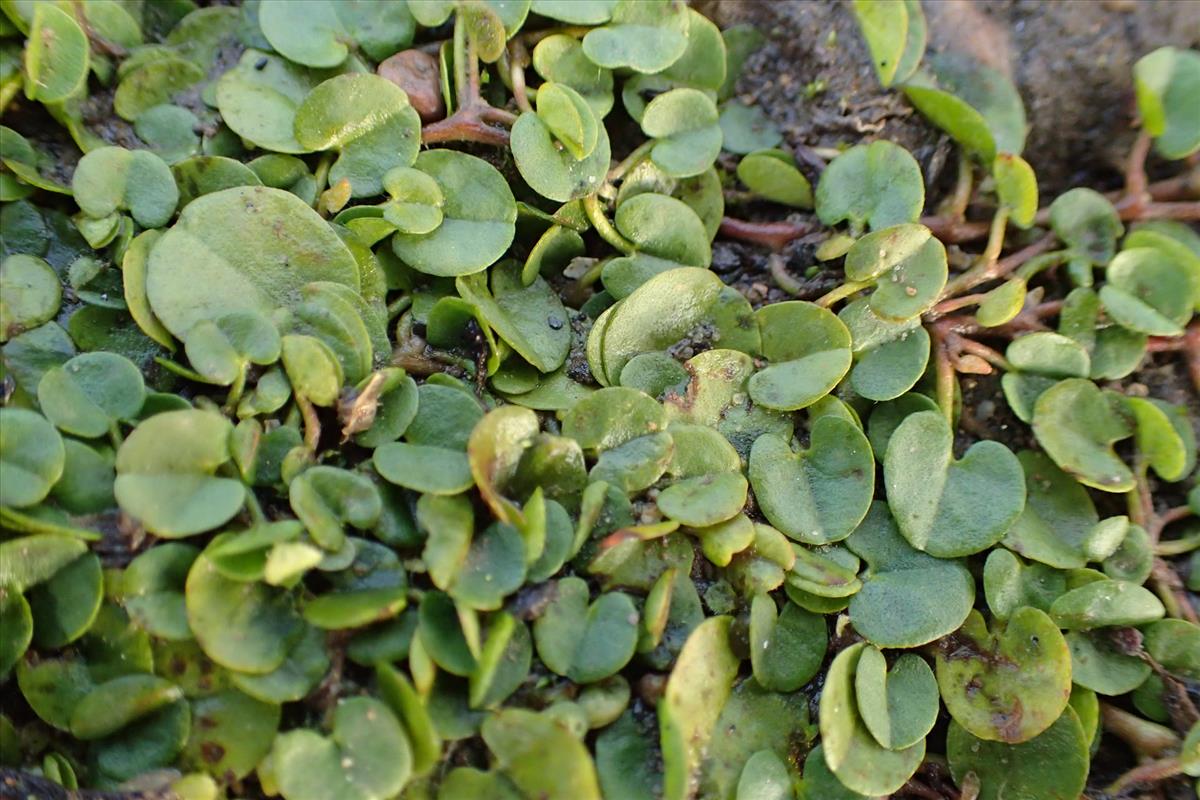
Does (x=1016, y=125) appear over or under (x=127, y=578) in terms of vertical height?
over

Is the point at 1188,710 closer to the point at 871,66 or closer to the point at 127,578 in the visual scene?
the point at 871,66

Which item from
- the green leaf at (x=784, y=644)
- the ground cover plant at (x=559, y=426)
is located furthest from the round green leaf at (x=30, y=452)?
the green leaf at (x=784, y=644)

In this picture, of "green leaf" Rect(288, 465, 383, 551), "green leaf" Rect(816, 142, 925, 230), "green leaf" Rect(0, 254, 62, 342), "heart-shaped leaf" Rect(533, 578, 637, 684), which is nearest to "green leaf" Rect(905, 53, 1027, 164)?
"green leaf" Rect(816, 142, 925, 230)

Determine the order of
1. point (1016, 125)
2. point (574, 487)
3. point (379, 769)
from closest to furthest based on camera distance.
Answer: point (379, 769) → point (574, 487) → point (1016, 125)

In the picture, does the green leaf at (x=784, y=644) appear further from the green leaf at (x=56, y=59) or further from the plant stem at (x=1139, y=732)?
the green leaf at (x=56, y=59)

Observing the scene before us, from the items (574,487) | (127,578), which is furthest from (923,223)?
(127,578)

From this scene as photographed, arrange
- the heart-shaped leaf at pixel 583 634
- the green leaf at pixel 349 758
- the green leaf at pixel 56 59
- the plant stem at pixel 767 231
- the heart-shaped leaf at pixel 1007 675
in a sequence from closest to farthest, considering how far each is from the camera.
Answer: the green leaf at pixel 349 758 < the heart-shaped leaf at pixel 583 634 < the heart-shaped leaf at pixel 1007 675 < the green leaf at pixel 56 59 < the plant stem at pixel 767 231
